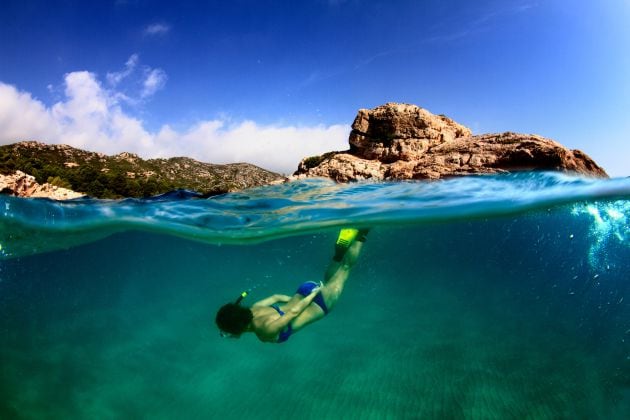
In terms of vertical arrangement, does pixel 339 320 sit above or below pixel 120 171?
below

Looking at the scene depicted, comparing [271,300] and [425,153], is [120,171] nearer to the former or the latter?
[425,153]

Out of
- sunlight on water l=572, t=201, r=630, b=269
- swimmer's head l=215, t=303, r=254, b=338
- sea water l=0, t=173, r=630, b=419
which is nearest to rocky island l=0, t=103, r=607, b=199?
sunlight on water l=572, t=201, r=630, b=269

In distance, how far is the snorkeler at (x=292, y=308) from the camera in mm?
6418

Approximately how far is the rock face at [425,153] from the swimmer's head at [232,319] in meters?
16.4

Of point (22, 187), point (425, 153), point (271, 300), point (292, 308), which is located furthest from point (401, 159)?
point (22, 187)

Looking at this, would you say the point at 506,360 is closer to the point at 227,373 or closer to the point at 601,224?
the point at 227,373

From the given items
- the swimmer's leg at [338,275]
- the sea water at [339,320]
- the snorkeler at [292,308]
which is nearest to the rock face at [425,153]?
the sea water at [339,320]

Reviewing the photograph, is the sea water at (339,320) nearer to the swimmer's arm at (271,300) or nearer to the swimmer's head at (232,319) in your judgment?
the swimmer's arm at (271,300)

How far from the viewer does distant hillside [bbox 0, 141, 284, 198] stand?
1961 inches

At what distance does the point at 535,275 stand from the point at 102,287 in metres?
31.9

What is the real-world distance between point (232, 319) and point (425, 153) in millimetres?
25265

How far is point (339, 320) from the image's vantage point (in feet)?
65.6

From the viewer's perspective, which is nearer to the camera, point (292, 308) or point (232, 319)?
point (232, 319)

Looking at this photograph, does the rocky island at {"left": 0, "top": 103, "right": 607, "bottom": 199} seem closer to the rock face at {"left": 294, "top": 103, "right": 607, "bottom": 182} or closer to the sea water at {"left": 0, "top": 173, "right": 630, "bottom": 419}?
the rock face at {"left": 294, "top": 103, "right": 607, "bottom": 182}
